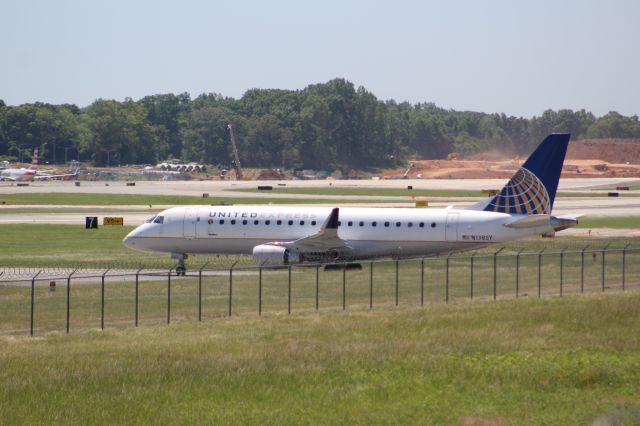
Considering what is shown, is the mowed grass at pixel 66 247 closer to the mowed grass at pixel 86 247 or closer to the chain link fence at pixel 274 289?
the mowed grass at pixel 86 247

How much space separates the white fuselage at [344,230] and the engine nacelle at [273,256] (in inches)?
73.8

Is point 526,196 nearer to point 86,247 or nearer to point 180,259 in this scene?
point 180,259

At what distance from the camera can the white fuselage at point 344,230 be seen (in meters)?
49.6

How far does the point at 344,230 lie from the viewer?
5066 cm

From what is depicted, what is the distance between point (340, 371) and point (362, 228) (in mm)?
24109

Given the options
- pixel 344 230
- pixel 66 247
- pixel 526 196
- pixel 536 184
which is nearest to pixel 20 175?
pixel 66 247

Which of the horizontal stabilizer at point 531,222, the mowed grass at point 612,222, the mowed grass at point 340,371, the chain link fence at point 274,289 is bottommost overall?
the mowed grass at point 340,371

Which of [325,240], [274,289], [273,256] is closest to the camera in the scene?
[274,289]

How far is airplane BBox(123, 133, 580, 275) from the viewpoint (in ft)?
162

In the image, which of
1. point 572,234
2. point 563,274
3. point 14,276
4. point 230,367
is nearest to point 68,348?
point 230,367

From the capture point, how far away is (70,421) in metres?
22.0

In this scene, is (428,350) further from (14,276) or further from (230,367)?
(14,276)

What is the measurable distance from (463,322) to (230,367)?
9.12m

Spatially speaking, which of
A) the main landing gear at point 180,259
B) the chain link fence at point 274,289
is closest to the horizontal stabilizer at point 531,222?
the chain link fence at point 274,289
